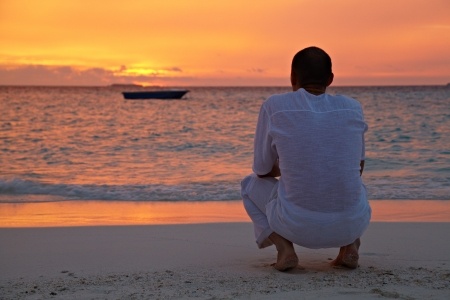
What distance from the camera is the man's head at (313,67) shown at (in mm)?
3268

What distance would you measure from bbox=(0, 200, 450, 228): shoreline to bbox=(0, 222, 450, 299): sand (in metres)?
0.50

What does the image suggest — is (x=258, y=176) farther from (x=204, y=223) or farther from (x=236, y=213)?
(x=236, y=213)

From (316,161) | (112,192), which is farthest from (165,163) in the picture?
(316,161)

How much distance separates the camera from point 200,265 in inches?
151

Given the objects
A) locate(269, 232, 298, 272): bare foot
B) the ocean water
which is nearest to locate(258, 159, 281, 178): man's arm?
locate(269, 232, 298, 272): bare foot

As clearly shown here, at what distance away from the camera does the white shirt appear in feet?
10.4

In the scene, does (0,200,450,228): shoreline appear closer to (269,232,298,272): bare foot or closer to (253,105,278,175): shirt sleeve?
(269,232,298,272): bare foot

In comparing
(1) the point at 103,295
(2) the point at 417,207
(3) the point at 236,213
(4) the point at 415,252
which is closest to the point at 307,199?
(1) the point at 103,295

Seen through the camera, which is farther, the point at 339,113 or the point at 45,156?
the point at 45,156

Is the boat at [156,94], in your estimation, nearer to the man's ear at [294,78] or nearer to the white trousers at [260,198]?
the white trousers at [260,198]

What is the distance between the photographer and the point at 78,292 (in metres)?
3.16

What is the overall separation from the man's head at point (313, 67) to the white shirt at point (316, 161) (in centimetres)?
8

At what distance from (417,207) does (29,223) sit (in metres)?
3.91

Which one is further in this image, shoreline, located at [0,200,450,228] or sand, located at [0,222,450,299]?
shoreline, located at [0,200,450,228]
